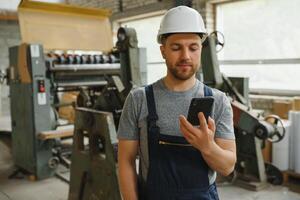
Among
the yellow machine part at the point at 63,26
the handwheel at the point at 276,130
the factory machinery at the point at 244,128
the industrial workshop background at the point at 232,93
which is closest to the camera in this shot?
the industrial workshop background at the point at 232,93

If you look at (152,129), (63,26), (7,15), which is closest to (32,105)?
(63,26)

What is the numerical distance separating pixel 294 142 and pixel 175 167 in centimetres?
281

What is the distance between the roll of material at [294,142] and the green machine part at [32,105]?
2782mm

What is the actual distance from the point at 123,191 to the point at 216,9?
14.1 ft

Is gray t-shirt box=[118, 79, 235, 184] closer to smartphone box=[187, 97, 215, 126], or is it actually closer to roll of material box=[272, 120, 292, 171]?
smartphone box=[187, 97, 215, 126]

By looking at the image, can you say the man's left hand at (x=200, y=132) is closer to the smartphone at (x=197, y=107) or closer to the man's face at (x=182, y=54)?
the smartphone at (x=197, y=107)

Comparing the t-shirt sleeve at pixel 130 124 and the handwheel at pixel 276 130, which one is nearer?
the t-shirt sleeve at pixel 130 124

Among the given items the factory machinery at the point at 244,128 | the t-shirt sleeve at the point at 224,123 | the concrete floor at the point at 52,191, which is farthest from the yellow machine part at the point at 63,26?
the t-shirt sleeve at the point at 224,123

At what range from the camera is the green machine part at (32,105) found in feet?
12.6

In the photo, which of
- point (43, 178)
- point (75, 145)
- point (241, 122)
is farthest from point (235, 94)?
point (43, 178)

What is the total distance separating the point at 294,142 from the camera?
3607 millimetres

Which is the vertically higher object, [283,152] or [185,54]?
[185,54]

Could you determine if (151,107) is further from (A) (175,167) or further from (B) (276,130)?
(B) (276,130)

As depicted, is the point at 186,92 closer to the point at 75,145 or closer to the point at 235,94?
the point at 75,145
